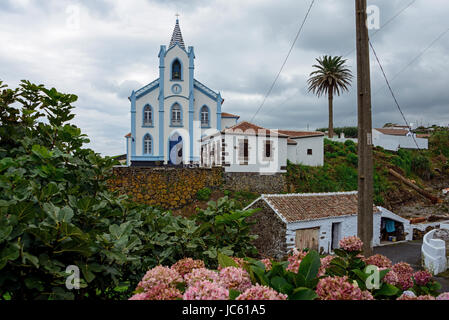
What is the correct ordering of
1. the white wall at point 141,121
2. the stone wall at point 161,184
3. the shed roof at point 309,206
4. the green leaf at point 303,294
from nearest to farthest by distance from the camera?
the green leaf at point 303,294, the shed roof at point 309,206, the stone wall at point 161,184, the white wall at point 141,121

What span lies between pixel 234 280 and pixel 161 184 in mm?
18881

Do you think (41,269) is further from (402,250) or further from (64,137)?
(402,250)

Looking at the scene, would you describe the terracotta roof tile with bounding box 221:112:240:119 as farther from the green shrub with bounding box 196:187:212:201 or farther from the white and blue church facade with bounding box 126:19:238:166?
the green shrub with bounding box 196:187:212:201

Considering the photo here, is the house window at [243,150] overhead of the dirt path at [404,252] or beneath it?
overhead

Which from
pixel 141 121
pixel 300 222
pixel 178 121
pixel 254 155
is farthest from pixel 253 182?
pixel 141 121

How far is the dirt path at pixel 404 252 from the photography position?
13.9 meters

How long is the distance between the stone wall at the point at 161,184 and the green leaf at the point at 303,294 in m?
18.4

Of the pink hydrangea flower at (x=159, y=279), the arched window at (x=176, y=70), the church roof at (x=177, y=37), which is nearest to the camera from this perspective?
the pink hydrangea flower at (x=159, y=279)

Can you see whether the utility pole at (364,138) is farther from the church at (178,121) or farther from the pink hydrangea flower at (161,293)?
the church at (178,121)

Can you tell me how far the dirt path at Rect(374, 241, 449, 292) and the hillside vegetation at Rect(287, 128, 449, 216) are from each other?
23.0 feet

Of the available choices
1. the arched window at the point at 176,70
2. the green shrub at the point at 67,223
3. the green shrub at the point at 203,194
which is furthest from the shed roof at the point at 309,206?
the arched window at the point at 176,70
